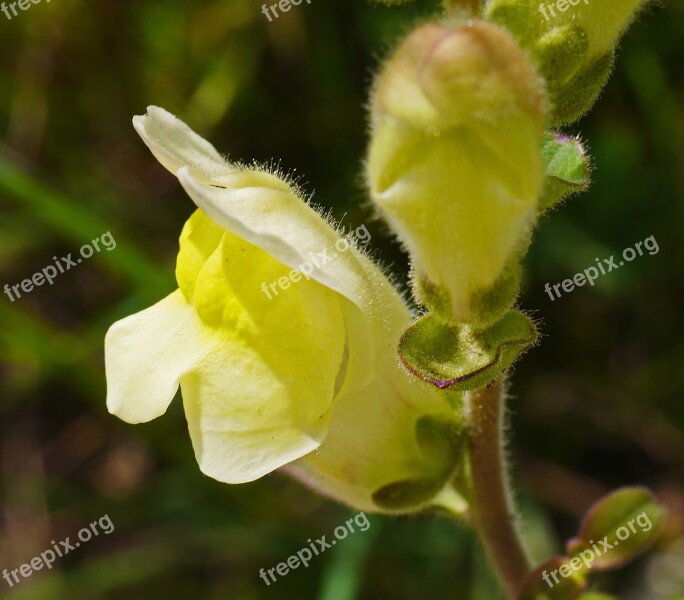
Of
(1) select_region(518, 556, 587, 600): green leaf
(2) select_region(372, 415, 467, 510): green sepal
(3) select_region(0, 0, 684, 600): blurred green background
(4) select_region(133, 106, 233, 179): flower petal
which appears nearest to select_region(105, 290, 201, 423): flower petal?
(4) select_region(133, 106, 233, 179): flower petal

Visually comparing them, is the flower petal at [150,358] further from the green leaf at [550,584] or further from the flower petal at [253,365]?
the green leaf at [550,584]

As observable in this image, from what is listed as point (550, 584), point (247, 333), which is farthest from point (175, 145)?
point (550, 584)

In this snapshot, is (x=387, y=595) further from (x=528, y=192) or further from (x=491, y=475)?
(x=528, y=192)

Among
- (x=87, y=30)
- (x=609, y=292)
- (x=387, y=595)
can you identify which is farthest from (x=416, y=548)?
(x=87, y=30)

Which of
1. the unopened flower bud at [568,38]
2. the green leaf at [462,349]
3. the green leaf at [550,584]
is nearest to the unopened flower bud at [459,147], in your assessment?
the green leaf at [462,349]

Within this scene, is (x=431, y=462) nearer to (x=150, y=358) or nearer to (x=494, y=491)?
(x=494, y=491)
